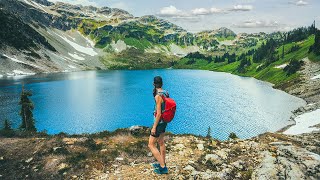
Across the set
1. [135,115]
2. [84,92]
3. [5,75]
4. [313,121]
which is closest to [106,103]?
[135,115]

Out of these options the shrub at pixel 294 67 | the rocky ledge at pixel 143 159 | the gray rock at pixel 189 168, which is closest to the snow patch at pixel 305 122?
the rocky ledge at pixel 143 159

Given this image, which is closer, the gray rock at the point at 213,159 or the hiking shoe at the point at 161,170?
the hiking shoe at the point at 161,170

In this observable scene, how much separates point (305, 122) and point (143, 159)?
206ft

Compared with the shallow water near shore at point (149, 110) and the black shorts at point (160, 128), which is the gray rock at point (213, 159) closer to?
the black shorts at point (160, 128)

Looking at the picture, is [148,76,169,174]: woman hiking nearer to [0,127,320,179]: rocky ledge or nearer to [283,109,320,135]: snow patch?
[0,127,320,179]: rocky ledge

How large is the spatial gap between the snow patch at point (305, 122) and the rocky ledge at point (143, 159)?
44.5 meters

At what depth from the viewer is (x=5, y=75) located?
19262cm

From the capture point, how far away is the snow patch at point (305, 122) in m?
61.3

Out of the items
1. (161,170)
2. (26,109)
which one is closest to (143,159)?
(161,170)

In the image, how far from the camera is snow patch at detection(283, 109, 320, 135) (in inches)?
2415

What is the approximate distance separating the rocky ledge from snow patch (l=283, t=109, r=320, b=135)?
44523 mm

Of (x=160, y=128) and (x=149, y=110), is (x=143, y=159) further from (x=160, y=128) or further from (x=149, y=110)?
(x=149, y=110)

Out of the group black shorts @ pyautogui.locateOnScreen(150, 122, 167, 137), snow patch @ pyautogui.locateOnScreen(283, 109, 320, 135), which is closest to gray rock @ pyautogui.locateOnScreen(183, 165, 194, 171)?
black shorts @ pyautogui.locateOnScreen(150, 122, 167, 137)

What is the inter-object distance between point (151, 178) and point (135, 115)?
243 ft
